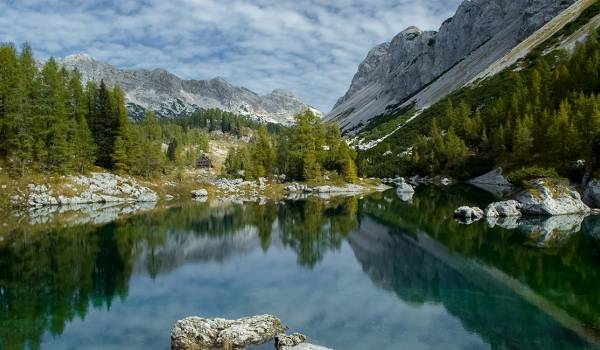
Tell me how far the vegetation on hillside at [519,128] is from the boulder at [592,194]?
2.82 metres

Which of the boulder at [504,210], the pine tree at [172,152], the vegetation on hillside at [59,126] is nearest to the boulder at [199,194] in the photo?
the vegetation on hillside at [59,126]

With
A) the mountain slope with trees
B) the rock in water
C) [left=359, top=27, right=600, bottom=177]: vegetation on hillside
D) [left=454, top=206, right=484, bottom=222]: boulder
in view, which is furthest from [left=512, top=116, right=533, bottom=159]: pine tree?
the rock in water

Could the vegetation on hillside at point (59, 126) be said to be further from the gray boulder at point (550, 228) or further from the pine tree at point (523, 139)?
the pine tree at point (523, 139)

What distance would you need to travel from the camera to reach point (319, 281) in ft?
109

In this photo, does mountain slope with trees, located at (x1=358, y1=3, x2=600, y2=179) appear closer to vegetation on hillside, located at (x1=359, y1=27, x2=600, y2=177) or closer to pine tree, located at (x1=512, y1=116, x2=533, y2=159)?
vegetation on hillside, located at (x1=359, y1=27, x2=600, y2=177)

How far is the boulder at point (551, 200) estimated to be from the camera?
58.2 metres

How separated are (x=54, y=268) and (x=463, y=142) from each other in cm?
12273

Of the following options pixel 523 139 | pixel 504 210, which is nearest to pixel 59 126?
pixel 504 210

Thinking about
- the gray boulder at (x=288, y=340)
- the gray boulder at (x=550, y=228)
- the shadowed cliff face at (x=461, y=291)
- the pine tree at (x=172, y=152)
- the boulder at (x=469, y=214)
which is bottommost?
the shadowed cliff face at (x=461, y=291)

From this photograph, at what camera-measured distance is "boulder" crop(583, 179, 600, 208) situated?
60109mm

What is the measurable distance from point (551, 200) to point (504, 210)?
6203 millimetres

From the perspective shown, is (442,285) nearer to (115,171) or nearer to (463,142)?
(115,171)

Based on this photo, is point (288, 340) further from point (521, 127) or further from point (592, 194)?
point (521, 127)

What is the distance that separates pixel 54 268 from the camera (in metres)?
36.1
